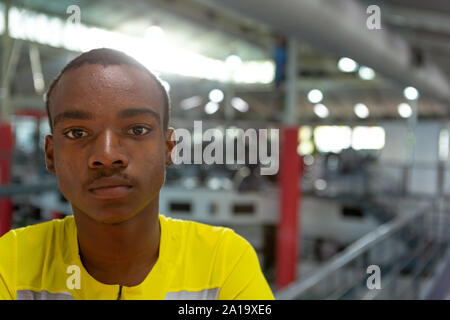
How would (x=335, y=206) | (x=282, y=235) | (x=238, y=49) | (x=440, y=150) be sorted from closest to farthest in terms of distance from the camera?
1. (x=282, y=235)
2. (x=335, y=206)
3. (x=440, y=150)
4. (x=238, y=49)

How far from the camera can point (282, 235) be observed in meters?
7.26

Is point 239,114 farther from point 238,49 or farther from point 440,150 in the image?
point 440,150

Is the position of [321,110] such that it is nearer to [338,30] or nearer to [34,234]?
[338,30]

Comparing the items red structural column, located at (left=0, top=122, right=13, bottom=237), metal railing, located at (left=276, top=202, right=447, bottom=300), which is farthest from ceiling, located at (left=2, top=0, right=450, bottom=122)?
metal railing, located at (left=276, top=202, right=447, bottom=300)

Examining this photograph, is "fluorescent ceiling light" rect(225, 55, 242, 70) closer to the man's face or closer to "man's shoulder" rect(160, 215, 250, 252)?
"man's shoulder" rect(160, 215, 250, 252)

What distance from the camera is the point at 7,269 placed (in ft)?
2.33

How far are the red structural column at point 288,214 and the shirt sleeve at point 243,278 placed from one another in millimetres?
6284

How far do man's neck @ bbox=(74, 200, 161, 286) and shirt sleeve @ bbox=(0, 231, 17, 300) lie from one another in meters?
0.12

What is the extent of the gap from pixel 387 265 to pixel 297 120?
3736mm

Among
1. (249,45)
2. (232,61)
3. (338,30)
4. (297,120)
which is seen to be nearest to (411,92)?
(297,120)

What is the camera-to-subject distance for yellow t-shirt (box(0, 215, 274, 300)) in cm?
72

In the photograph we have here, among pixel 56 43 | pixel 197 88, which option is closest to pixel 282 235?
pixel 56 43

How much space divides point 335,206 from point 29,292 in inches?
355

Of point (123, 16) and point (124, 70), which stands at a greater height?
point (123, 16)
